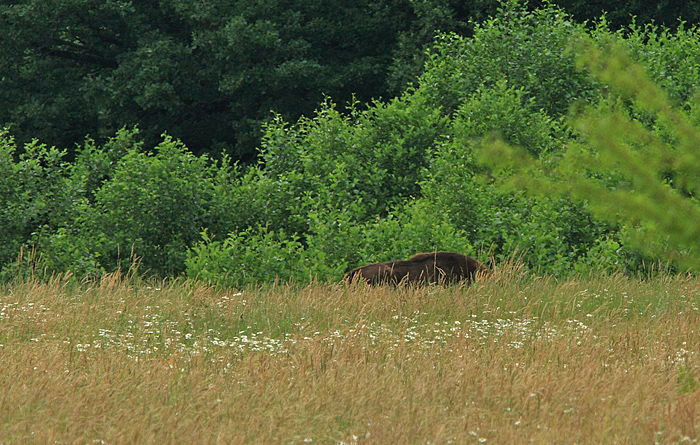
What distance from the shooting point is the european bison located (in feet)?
26.8

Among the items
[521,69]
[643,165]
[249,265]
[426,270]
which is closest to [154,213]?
[249,265]

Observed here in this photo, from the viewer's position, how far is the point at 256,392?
4461mm

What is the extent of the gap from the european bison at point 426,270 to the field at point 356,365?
44cm

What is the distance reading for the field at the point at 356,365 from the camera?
3.95m

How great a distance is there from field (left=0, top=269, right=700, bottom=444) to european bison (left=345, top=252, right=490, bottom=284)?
44cm

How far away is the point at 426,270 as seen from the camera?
827cm

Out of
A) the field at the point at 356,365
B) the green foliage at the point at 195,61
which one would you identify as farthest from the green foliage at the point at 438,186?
the green foliage at the point at 195,61

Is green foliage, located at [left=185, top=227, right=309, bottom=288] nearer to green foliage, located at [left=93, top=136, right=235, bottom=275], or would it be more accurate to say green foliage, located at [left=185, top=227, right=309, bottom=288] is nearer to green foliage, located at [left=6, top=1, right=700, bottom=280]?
green foliage, located at [left=6, top=1, right=700, bottom=280]

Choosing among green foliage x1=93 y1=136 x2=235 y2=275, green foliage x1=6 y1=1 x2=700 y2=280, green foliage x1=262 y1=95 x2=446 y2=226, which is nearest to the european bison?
green foliage x1=6 y1=1 x2=700 y2=280

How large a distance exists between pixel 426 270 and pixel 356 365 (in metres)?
3.45

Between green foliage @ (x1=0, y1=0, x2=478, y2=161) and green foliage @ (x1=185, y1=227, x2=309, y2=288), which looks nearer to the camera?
green foliage @ (x1=185, y1=227, x2=309, y2=288)

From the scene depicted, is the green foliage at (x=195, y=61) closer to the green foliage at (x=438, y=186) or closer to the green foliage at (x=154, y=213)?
the green foliage at (x=438, y=186)

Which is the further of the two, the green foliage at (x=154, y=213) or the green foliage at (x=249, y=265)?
the green foliage at (x=154, y=213)

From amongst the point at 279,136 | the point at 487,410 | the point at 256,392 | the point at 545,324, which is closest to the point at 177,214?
the point at 279,136
